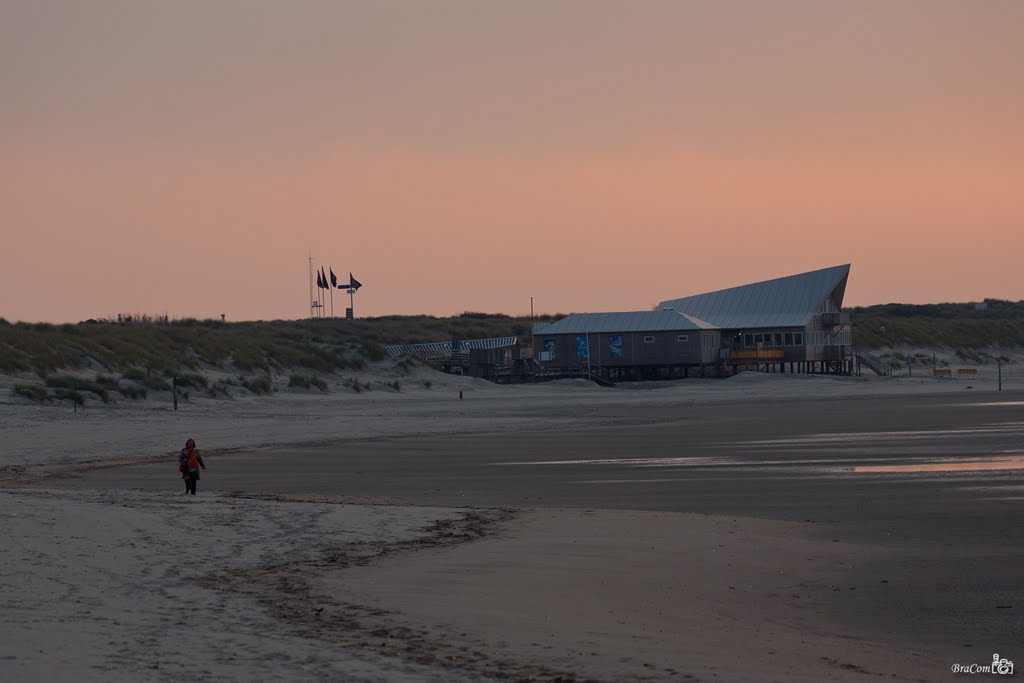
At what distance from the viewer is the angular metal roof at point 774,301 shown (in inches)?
3285

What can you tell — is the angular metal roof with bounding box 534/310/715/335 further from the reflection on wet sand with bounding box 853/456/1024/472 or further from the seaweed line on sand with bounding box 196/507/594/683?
the seaweed line on sand with bounding box 196/507/594/683

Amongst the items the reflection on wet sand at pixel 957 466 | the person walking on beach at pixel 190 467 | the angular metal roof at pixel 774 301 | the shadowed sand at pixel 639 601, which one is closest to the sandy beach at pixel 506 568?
the shadowed sand at pixel 639 601

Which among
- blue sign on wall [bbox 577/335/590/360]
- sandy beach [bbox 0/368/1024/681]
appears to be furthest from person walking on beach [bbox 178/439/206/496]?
blue sign on wall [bbox 577/335/590/360]

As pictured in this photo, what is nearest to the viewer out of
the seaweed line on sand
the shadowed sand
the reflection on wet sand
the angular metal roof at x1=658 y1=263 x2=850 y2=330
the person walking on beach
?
the seaweed line on sand

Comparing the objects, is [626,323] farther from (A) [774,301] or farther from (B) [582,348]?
(A) [774,301]

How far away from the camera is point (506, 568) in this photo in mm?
13977

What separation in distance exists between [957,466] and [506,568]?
1463 centimetres

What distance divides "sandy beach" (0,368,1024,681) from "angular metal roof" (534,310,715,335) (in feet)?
164

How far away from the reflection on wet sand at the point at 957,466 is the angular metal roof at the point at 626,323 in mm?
54017

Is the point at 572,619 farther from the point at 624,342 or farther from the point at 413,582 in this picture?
the point at 624,342

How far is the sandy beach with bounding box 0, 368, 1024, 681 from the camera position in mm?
9727

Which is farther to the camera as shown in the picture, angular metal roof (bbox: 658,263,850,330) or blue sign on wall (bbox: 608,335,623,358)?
angular metal roof (bbox: 658,263,850,330)

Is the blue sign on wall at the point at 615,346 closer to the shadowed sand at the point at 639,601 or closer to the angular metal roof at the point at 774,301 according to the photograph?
the angular metal roof at the point at 774,301

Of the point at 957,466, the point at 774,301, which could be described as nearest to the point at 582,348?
the point at 774,301
